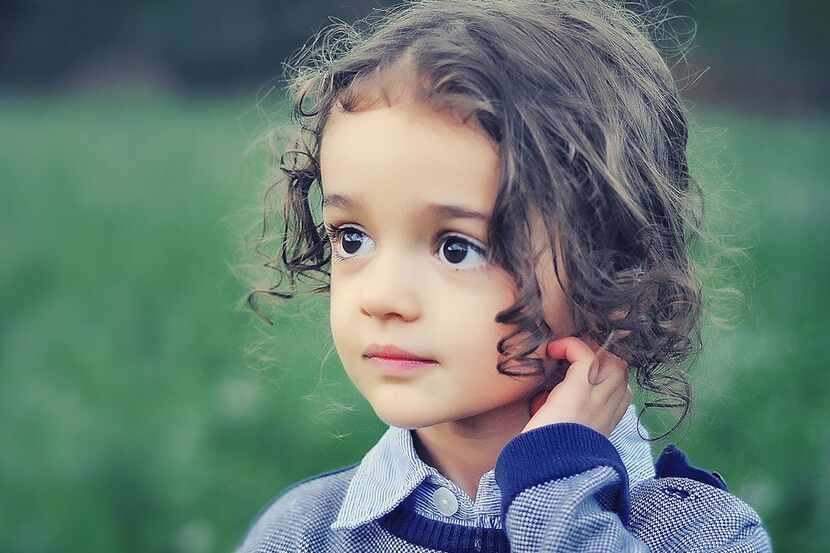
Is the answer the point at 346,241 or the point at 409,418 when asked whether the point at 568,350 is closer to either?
the point at 409,418

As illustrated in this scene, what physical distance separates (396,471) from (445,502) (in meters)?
0.12

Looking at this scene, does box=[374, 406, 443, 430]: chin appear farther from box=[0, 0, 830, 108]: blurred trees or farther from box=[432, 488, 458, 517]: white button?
box=[0, 0, 830, 108]: blurred trees

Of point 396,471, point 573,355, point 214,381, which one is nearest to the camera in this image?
point 573,355

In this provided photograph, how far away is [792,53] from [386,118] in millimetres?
6180

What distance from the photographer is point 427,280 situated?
6.14ft

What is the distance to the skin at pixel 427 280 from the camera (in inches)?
72.7

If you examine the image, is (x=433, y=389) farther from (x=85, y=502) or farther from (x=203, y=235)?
(x=203, y=235)

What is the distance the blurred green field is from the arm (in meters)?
0.70

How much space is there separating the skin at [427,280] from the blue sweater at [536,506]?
10 cm

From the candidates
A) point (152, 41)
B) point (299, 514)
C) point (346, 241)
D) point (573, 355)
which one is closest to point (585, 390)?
point (573, 355)

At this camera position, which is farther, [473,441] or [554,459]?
[473,441]

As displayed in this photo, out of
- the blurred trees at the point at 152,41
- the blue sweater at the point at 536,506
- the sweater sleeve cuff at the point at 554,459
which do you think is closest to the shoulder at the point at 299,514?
the blue sweater at the point at 536,506

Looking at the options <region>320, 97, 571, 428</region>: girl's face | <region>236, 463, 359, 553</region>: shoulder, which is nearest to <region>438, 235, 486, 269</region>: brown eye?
<region>320, 97, 571, 428</region>: girl's face

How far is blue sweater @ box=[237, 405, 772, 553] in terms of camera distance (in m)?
1.82
